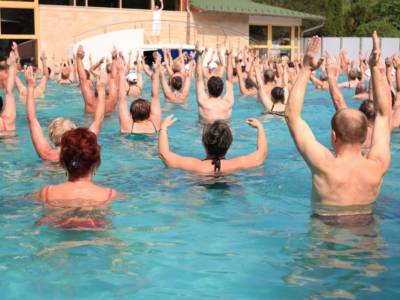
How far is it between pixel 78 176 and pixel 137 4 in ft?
106

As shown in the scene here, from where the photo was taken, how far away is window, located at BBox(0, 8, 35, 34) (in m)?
31.0

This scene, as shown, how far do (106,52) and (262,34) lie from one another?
13094 mm

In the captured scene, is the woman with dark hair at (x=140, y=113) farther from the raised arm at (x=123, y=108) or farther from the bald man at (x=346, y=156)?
the bald man at (x=346, y=156)

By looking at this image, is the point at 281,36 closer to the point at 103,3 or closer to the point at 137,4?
the point at 137,4

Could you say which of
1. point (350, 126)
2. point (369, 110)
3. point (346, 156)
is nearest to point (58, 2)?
point (369, 110)

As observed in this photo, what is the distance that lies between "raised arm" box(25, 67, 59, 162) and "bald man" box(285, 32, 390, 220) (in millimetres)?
3740

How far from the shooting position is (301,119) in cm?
482

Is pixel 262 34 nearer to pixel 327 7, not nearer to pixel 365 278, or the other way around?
pixel 327 7

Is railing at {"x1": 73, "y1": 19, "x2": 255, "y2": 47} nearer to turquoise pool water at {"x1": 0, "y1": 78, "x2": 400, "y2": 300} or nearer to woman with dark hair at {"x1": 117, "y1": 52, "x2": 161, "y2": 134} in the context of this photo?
woman with dark hair at {"x1": 117, "y1": 52, "x2": 161, "y2": 134}

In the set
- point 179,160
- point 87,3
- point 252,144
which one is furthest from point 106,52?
point 179,160

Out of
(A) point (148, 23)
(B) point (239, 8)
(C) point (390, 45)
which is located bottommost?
(C) point (390, 45)

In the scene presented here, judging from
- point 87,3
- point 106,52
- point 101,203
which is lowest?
point 101,203

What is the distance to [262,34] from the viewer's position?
42406mm

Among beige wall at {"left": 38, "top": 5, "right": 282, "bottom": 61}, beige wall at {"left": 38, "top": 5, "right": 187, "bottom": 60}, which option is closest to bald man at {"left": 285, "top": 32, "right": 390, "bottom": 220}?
beige wall at {"left": 38, "top": 5, "right": 282, "bottom": 61}
